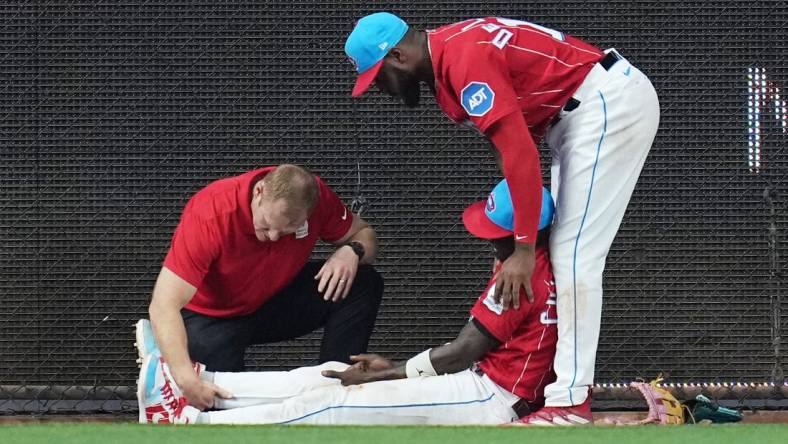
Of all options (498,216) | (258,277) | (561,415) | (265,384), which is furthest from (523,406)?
(258,277)

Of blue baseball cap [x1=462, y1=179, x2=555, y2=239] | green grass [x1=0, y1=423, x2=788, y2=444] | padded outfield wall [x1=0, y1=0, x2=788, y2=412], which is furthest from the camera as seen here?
padded outfield wall [x1=0, y1=0, x2=788, y2=412]

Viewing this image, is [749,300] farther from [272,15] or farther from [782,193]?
[272,15]

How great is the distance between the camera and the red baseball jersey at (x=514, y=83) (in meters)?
3.18

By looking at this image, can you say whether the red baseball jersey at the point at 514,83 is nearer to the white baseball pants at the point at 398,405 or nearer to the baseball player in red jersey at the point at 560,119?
the baseball player in red jersey at the point at 560,119

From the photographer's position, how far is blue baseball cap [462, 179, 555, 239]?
3.40 m

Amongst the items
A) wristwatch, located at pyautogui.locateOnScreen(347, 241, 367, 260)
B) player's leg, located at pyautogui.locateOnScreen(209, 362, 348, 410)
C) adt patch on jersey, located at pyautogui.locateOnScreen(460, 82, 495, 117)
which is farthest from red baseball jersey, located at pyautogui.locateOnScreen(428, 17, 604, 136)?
player's leg, located at pyautogui.locateOnScreen(209, 362, 348, 410)

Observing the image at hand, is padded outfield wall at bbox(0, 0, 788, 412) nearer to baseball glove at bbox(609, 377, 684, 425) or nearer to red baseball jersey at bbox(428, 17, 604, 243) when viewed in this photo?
baseball glove at bbox(609, 377, 684, 425)

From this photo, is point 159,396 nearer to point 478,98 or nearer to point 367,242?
point 367,242

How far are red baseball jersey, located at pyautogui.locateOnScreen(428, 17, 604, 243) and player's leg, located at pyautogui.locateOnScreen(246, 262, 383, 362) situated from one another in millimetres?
792

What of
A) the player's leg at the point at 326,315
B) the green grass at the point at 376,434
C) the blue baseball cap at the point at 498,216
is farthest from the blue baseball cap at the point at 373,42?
the green grass at the point at 376,434

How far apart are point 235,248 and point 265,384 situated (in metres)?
0.45

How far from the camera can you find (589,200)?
3367 mm

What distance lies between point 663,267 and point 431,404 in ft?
4.88

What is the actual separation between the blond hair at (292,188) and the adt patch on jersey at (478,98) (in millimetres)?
592
